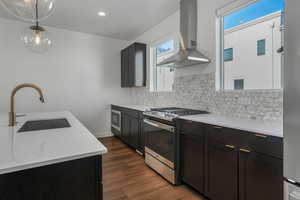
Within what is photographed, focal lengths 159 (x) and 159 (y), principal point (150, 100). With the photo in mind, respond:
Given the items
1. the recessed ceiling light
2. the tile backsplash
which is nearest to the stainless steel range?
the tile backsplash

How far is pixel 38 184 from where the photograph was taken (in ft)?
2.75

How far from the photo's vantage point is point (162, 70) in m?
3.72

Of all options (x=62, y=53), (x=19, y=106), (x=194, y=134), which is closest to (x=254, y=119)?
(x=194, y=134)

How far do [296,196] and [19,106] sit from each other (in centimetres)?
455

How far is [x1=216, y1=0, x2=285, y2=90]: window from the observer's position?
6.04 ft

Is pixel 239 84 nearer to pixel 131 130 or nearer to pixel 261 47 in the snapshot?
pixel 261 47

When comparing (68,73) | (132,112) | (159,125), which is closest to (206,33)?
(159,125)

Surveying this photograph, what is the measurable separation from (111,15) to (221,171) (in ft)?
10.7

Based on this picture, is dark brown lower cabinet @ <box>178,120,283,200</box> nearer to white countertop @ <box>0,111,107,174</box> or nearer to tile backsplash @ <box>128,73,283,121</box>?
tile backsplash @ <box>128,73,283,121</box>

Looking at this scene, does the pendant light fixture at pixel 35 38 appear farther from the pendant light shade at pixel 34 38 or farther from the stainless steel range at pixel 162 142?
the stainless steel range at pixel 162 142

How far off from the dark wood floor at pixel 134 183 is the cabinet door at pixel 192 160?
0.54 ft

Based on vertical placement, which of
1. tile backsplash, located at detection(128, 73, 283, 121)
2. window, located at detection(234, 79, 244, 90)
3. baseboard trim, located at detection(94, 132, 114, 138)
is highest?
window, located at detection(234, 79, 244, 90)

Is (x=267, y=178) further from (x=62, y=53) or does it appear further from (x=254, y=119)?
(x=62, y=53)

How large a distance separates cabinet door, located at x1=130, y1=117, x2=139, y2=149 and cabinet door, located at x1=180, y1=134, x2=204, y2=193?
1.27 metres
